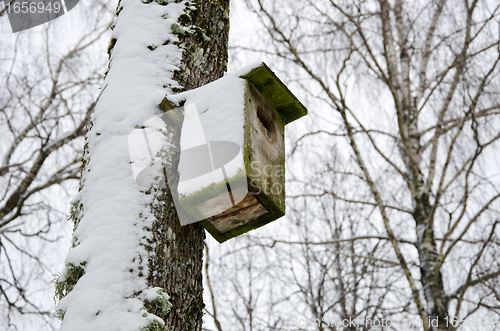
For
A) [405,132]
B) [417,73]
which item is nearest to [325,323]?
[405,132]

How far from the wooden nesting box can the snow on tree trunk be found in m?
0.10

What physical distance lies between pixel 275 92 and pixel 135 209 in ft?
2.39

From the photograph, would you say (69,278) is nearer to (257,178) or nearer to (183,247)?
(183,247)

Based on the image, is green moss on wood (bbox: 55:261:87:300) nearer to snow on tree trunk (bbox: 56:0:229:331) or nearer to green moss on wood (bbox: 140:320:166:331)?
snow on tree trunk (bbox: 56:0:229:331)

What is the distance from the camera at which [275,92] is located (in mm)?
1674

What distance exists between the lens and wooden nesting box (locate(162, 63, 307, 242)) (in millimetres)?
1357

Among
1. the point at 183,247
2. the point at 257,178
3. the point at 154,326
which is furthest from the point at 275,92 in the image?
the point at 154,326

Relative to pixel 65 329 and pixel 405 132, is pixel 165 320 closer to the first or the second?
pixel 65 329

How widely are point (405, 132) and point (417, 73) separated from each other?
824 mm

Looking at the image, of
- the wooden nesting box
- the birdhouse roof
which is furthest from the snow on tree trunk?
the birdhouse roof

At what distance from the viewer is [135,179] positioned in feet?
4.37

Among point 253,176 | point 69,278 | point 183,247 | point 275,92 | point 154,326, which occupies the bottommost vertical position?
point 154,326

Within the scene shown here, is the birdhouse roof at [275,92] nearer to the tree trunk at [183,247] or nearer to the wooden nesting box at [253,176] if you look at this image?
the wooden nesting box at [253,176]

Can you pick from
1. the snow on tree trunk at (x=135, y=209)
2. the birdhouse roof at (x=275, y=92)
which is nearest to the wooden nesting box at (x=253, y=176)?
the birdhouse roof at (x=275, y=92)
